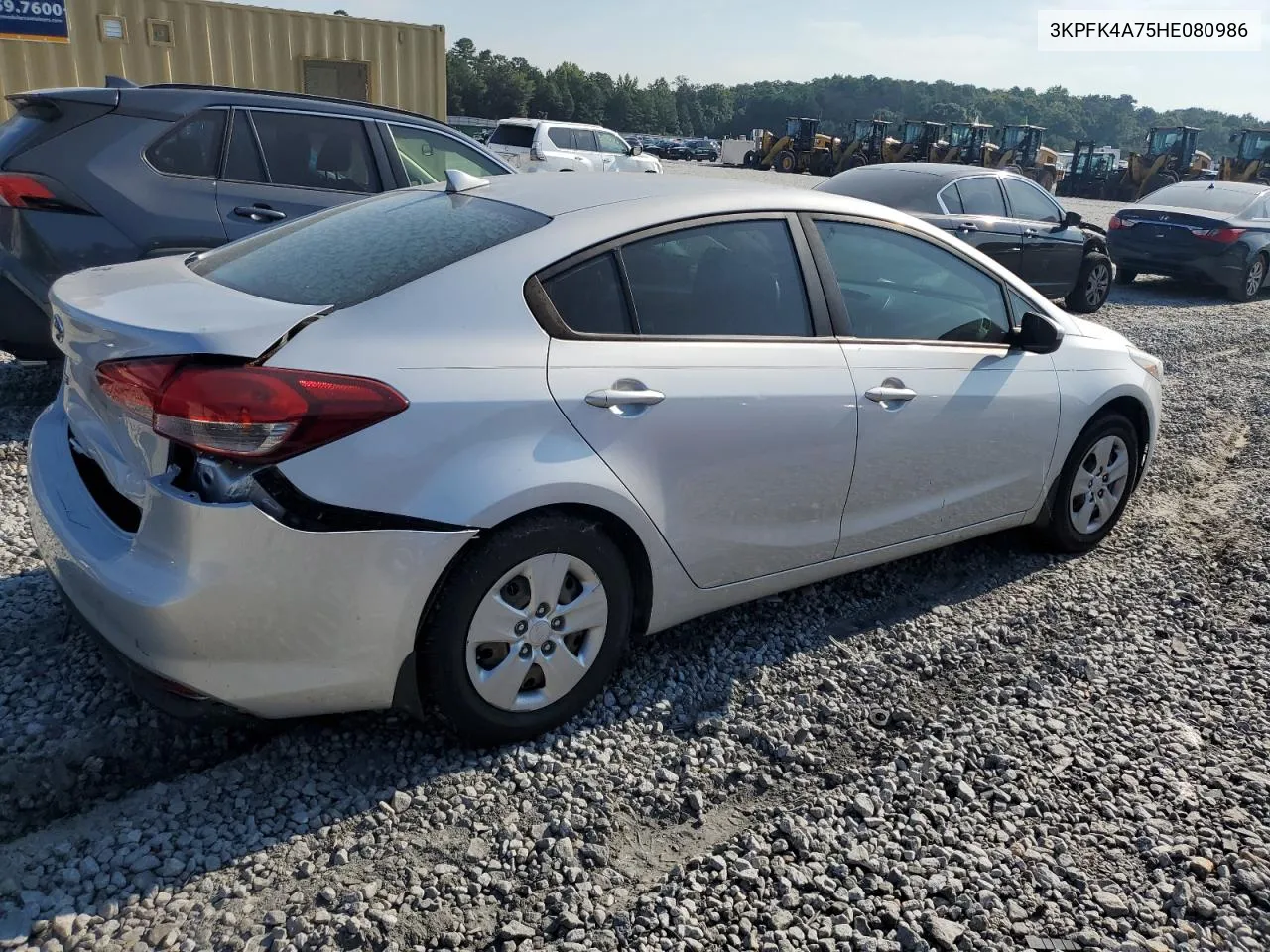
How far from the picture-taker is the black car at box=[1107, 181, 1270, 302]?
12961 millimetres

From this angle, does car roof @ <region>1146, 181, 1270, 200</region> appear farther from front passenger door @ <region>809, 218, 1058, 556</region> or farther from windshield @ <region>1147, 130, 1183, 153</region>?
windshield @ <region>1147, 130, 1183, 153</region>

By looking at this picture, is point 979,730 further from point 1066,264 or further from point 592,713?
point 1066,264

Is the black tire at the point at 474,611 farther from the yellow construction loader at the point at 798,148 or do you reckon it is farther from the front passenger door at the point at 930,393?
the yellow construction loader at the point at 798,148

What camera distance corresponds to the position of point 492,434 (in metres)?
2.64

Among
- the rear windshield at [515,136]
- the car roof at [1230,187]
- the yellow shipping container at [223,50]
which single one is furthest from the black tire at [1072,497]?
the rear windshield at [515,136]

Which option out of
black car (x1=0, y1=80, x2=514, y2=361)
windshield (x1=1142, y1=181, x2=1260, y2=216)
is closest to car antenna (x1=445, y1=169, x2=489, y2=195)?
black car (x1=0, y1=80, x2=514, y2=361)

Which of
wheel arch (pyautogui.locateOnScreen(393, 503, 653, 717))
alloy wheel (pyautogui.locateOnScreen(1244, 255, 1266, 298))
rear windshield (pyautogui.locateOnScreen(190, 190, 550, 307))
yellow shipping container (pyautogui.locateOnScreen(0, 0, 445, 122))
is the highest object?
yellow shipping container (pyautogui.locateOnScreen(0, 0, 445, 122))

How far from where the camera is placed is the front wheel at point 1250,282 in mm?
13219

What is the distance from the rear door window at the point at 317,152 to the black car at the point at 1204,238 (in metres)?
10.7

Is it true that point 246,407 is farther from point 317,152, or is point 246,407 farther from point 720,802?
point 317,152

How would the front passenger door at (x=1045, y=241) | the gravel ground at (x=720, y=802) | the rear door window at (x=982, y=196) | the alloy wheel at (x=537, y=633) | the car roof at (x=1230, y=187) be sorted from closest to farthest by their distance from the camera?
the gravel ground at (x=720, y=802) → the alloy wheel at (x=537, y=633) → the rear door window at (x=982, y=196) → the front passenger door at (x=1045, y=241) → the car roof at (x=1230, y=187)

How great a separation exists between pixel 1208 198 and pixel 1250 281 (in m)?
1.25

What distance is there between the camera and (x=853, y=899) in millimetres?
2457

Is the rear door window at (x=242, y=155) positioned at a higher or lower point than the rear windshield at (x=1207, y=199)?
higher
